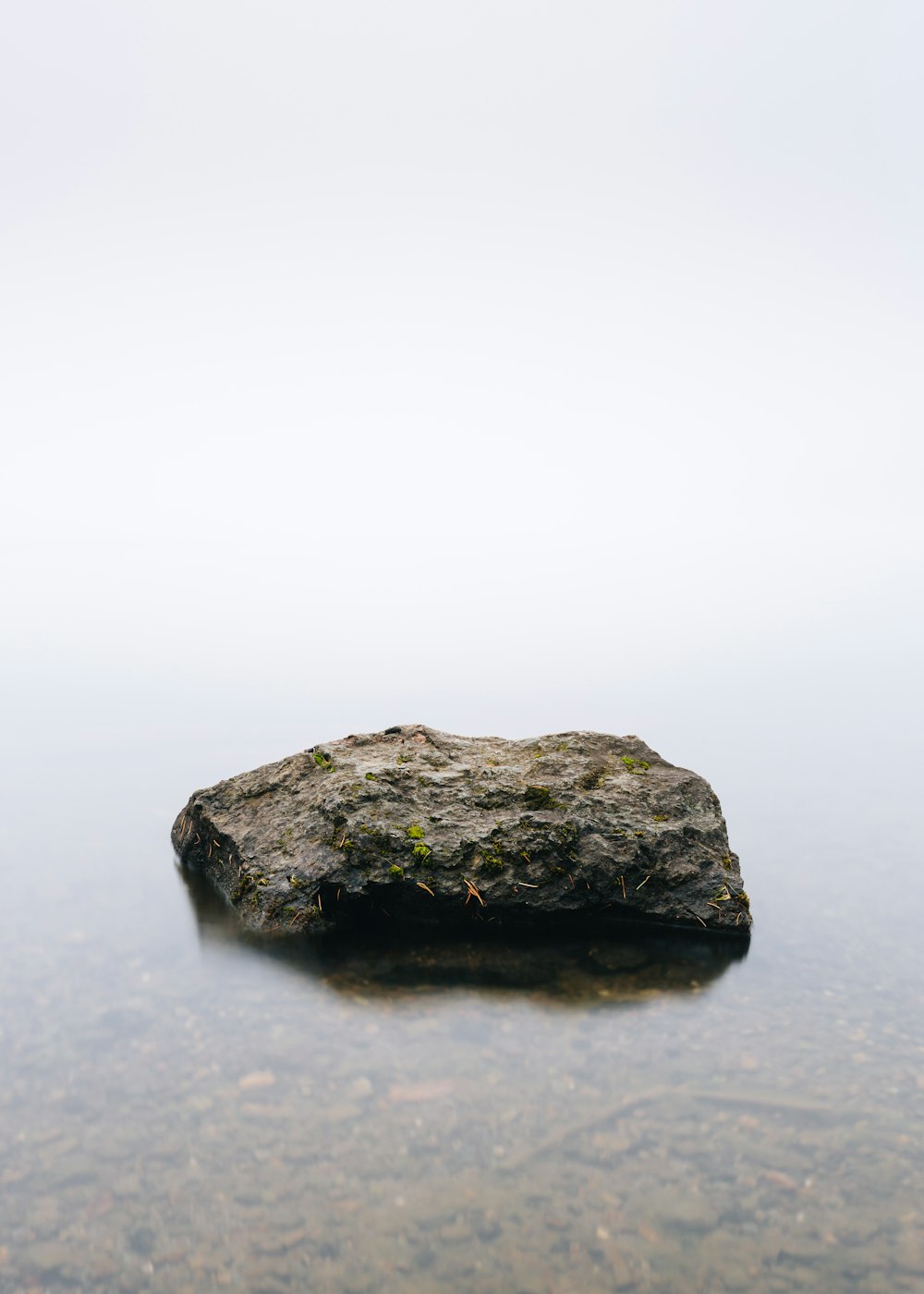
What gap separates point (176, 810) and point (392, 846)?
16.1 ft

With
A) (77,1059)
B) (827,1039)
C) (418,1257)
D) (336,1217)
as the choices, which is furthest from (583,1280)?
(77,1059)

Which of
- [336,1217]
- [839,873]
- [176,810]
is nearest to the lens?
[336,1217]

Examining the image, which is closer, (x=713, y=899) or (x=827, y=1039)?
(x=827, y=1039)

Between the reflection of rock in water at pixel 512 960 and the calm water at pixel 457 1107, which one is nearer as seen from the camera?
the calm water at pixel 457 1107

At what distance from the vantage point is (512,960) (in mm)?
7559

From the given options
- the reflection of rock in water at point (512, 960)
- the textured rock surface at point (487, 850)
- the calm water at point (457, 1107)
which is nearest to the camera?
the calm water at point (457, 1107)

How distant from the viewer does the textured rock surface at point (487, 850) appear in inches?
317

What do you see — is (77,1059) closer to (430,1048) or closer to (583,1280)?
(430,1048)

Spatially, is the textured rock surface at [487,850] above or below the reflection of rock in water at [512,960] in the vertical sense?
above

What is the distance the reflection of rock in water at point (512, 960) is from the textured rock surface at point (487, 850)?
0.24 meters

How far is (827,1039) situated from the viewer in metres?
6.52

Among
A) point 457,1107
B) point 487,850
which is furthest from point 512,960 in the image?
point 457,1107

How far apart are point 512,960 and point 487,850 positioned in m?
0.98

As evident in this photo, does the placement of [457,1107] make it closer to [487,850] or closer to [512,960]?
[512,960]
